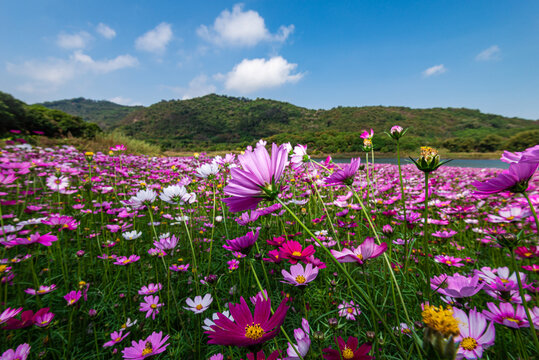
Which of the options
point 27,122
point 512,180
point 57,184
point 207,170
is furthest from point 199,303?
point 27,122

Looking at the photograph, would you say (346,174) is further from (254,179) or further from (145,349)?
(145,349)

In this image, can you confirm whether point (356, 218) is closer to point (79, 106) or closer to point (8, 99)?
point (8, 99)

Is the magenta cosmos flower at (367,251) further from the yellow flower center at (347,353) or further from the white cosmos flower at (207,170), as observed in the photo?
the white cosmos flower at (207,170)

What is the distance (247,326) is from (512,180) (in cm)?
59

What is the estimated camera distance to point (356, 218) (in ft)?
5.39

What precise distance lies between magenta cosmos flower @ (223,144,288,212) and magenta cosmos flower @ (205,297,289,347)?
6.8 inches

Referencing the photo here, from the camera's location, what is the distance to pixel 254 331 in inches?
14.8

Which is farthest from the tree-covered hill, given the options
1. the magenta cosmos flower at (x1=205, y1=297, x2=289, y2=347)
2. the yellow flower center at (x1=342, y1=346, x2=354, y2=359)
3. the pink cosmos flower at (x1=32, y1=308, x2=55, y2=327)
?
the yellow flower center at (x1=342, y1=346, x2=354, y2=359)

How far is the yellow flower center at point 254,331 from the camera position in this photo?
1.20ft

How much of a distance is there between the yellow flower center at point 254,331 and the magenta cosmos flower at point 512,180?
49 cm

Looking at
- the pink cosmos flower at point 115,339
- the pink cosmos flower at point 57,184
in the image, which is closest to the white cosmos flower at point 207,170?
the pink cosmos flower at point 115,339

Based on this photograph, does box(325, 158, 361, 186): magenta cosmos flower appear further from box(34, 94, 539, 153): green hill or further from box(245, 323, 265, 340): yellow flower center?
box(34, 94, 539, 153): green hill

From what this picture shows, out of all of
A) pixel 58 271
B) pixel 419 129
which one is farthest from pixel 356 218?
pixel 419 129

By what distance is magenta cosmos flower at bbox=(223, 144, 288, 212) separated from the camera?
1.27ft
